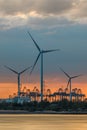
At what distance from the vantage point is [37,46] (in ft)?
626

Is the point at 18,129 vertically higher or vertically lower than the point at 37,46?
lower

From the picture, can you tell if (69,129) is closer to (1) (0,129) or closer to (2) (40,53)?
(1) (0,129)

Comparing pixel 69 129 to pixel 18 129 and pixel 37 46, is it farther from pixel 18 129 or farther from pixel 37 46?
pixel 37 46

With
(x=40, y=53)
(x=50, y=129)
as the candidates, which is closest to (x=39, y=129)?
(x=50, y=129)

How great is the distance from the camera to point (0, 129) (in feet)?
306

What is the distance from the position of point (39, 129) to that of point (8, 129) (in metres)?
4.79

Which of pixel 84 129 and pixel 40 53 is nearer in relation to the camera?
pixel 84 129

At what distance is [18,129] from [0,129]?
2758mm

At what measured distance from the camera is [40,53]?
190250 mm

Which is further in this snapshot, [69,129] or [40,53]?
[40,53]

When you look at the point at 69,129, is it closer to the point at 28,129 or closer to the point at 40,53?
the point at 28,129

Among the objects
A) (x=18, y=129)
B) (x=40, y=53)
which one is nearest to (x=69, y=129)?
(x=18, y=129)

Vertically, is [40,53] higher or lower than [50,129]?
higher

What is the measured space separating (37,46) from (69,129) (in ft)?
317
